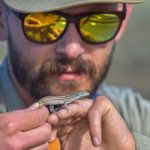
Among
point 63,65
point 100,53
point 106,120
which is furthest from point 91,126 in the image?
point 100,53

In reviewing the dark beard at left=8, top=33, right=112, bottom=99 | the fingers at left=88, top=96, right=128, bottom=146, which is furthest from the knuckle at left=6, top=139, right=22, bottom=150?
the dark beard at left=8, top=33, right=112, bottom=99

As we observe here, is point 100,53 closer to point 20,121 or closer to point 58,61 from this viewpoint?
point 58,61

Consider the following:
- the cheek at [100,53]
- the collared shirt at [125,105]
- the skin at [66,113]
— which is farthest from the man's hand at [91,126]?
the cheek at [100,53]

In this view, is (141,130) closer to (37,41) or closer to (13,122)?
(37,41)

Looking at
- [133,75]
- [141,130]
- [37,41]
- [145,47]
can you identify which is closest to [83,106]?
[37,41]

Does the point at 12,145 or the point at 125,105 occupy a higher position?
the point at 12,145

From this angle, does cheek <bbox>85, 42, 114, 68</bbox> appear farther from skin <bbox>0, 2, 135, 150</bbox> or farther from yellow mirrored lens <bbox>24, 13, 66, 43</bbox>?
yellow mirrored lens <bbox>24, 13, 66, 43</bbox>

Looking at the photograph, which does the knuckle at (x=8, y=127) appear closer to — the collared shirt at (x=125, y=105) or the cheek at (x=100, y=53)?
the collared shirt at (x=125, y=105)
